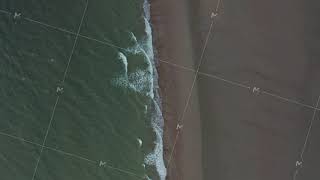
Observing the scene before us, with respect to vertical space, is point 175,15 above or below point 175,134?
above

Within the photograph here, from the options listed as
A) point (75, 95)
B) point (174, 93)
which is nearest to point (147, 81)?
point (174, 93)

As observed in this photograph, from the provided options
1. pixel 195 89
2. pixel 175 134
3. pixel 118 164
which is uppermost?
pixel 195 89

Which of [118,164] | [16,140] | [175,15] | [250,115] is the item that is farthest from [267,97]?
[16,140]

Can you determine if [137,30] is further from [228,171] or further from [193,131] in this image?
[228,171]

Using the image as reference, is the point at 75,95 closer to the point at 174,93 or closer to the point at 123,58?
the point at 123,58

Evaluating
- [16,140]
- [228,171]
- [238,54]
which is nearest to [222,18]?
[238,54]

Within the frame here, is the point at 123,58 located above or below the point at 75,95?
above

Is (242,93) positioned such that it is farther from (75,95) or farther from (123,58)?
(75,95)
